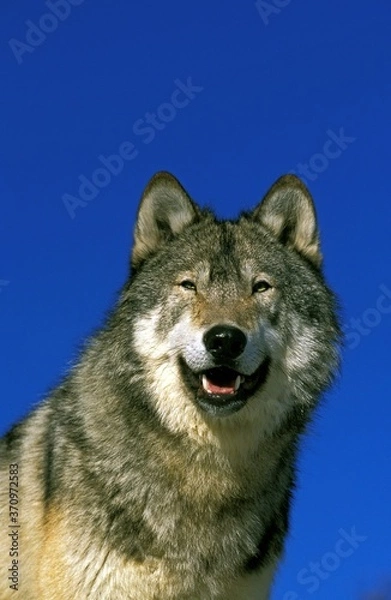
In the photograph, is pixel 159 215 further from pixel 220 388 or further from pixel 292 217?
pixel 220 388

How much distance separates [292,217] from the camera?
8273 mm

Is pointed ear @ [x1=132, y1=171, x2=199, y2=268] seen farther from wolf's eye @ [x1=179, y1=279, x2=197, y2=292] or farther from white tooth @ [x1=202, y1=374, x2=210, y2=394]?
white tooth @ [x1=202, y1=374, x2=210, y2=394]

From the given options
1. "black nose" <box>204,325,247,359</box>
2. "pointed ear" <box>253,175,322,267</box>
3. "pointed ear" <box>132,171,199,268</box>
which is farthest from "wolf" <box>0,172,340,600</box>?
"pointed ear" <box>253,175,322,267</box>

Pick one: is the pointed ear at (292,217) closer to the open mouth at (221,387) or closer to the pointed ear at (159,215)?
the pointed ear at (159,215)

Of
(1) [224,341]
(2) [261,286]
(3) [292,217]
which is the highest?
(3) [292,217]

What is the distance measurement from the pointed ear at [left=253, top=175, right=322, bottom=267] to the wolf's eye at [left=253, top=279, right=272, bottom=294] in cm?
88

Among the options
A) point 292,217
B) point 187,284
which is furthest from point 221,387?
point 292,217

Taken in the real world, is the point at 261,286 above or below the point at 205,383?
above

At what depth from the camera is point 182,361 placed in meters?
7.05

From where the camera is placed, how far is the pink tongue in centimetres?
697

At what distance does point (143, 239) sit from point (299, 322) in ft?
4.85

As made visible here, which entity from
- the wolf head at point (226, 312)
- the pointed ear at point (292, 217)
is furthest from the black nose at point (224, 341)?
the pointed ear at point (292, 217)

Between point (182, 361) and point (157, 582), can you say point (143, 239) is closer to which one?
point (182, 361)

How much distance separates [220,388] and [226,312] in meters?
0.55
